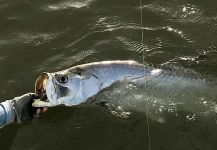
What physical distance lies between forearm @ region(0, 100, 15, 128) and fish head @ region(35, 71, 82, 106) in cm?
40

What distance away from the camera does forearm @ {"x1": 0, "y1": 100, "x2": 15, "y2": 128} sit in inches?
210

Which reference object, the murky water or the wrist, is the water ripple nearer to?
the murky water

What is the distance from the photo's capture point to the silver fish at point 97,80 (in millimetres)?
5438

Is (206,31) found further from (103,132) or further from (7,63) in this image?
(7,63)

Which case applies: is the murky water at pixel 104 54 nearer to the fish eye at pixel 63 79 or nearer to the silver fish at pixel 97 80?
the silver fish at pixel 97 80

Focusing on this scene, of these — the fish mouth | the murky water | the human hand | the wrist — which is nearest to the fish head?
the fish mouth

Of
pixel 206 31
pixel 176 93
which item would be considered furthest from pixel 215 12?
pixel 176 93

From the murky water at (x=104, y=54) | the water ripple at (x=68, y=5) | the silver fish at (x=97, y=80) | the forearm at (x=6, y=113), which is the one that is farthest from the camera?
the water ripple at (x=68, y=5)

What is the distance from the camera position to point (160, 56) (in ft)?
22.6

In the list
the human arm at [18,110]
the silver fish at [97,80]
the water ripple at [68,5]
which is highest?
the water ripple at [68,5]

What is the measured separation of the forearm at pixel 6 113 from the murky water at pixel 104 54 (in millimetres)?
474

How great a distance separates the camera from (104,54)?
7.02 meters

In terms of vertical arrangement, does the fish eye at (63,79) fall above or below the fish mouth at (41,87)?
above

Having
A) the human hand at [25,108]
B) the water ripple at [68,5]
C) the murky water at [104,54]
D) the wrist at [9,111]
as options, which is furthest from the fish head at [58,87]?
the water ripple at [68,5]
